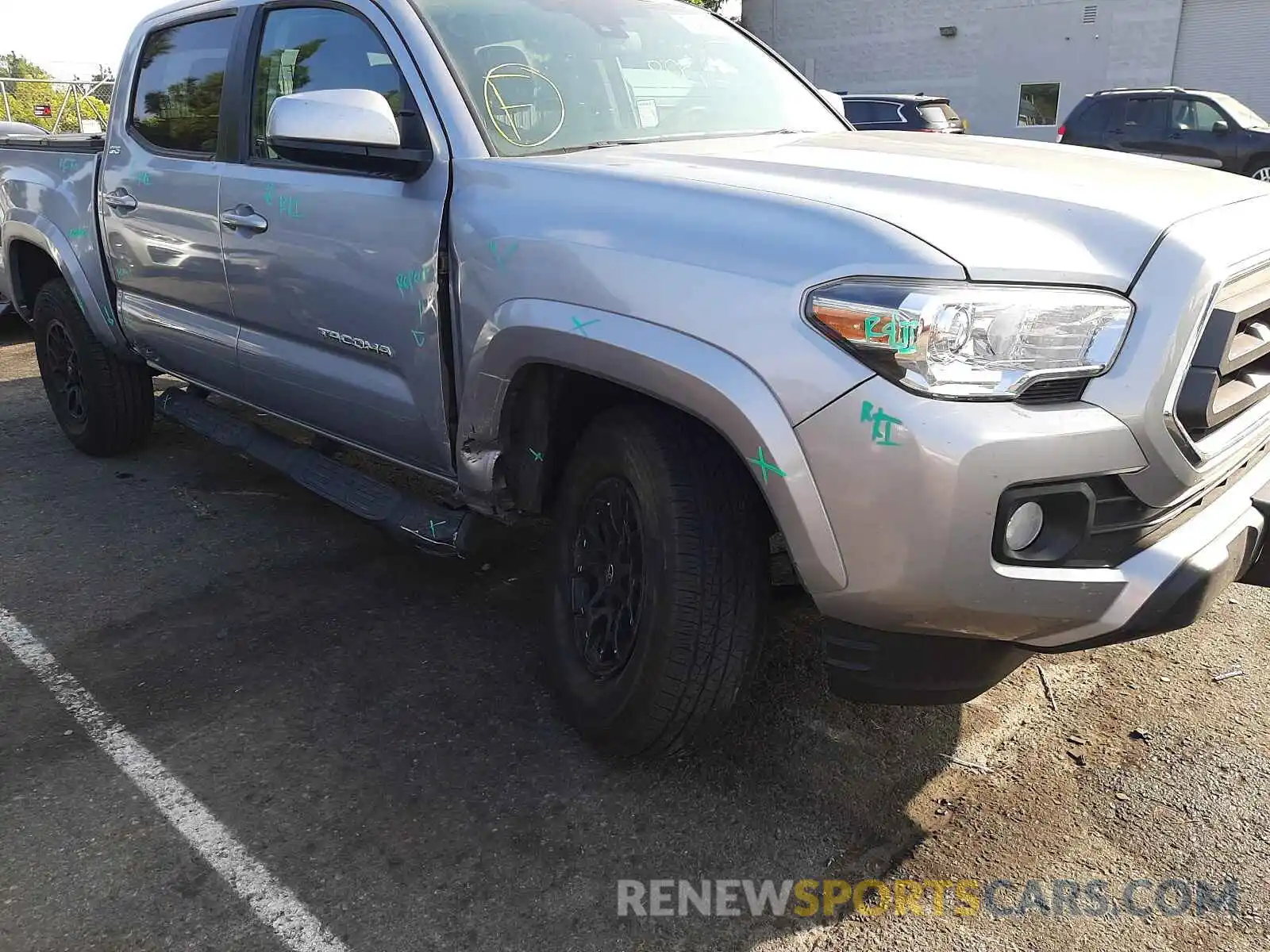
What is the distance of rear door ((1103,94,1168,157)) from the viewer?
44.9 feet

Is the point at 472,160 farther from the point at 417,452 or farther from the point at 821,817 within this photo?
the point at 821,817

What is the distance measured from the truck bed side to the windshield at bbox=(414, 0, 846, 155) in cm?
243

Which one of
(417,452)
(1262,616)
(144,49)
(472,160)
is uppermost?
(144,49)

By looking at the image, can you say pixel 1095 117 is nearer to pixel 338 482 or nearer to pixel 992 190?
pixel 338 482

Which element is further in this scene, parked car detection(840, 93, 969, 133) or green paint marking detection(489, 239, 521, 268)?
parked car detection(840, 93, 969, 133)

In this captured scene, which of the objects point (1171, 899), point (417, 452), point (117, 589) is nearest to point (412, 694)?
point (417, 452)

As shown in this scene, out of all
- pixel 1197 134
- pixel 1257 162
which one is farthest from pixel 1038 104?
pixel 1257 162

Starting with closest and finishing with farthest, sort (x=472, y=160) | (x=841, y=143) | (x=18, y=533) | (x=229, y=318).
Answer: (x=472, y=160) < (x=841, y=143) < (x=229, y=318) < (x=18, y=533)

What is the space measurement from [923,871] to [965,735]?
0.60 metres

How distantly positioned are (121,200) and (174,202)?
0.54m

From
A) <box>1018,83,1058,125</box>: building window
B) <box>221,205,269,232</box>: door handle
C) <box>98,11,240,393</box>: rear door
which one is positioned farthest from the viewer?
<box>1018,83,1058,125</box>: building window

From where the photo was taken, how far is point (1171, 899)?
7.18 ft

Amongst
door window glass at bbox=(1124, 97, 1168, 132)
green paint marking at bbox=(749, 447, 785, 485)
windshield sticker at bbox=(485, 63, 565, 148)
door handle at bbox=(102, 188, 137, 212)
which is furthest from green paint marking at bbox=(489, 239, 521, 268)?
door window glass at bbox=(1124, 97, 1168, 132)

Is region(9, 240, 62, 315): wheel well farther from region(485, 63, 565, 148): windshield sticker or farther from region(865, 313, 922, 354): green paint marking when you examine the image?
region(865, 313, 922, 354): green paint marking
